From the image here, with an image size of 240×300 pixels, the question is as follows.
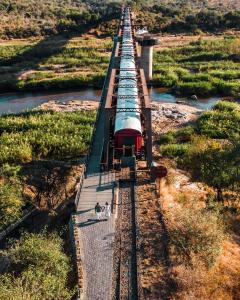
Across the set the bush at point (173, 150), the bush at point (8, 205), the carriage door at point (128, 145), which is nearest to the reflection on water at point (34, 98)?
the bush at point (173, 150)

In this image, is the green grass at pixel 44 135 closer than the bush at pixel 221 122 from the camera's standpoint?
Yes

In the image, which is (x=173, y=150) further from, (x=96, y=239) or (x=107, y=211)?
(x=96, y=239)

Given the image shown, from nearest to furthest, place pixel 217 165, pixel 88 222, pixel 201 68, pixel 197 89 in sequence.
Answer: pixel 88 222, pixel 217 165, pixel 197 89, pixel 201 68

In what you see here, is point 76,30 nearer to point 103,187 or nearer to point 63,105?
point 63,105

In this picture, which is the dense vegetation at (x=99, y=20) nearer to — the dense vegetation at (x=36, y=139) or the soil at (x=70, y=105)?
the soil at (x=70, y=105)

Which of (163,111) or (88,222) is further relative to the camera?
(163,111)

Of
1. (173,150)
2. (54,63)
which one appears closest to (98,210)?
(173,150)

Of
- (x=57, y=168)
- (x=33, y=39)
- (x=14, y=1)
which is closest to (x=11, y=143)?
(x=57, y=168)

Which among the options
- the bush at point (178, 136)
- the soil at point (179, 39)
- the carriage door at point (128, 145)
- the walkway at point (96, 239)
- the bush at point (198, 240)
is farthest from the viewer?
the soil at point (179, 39)
